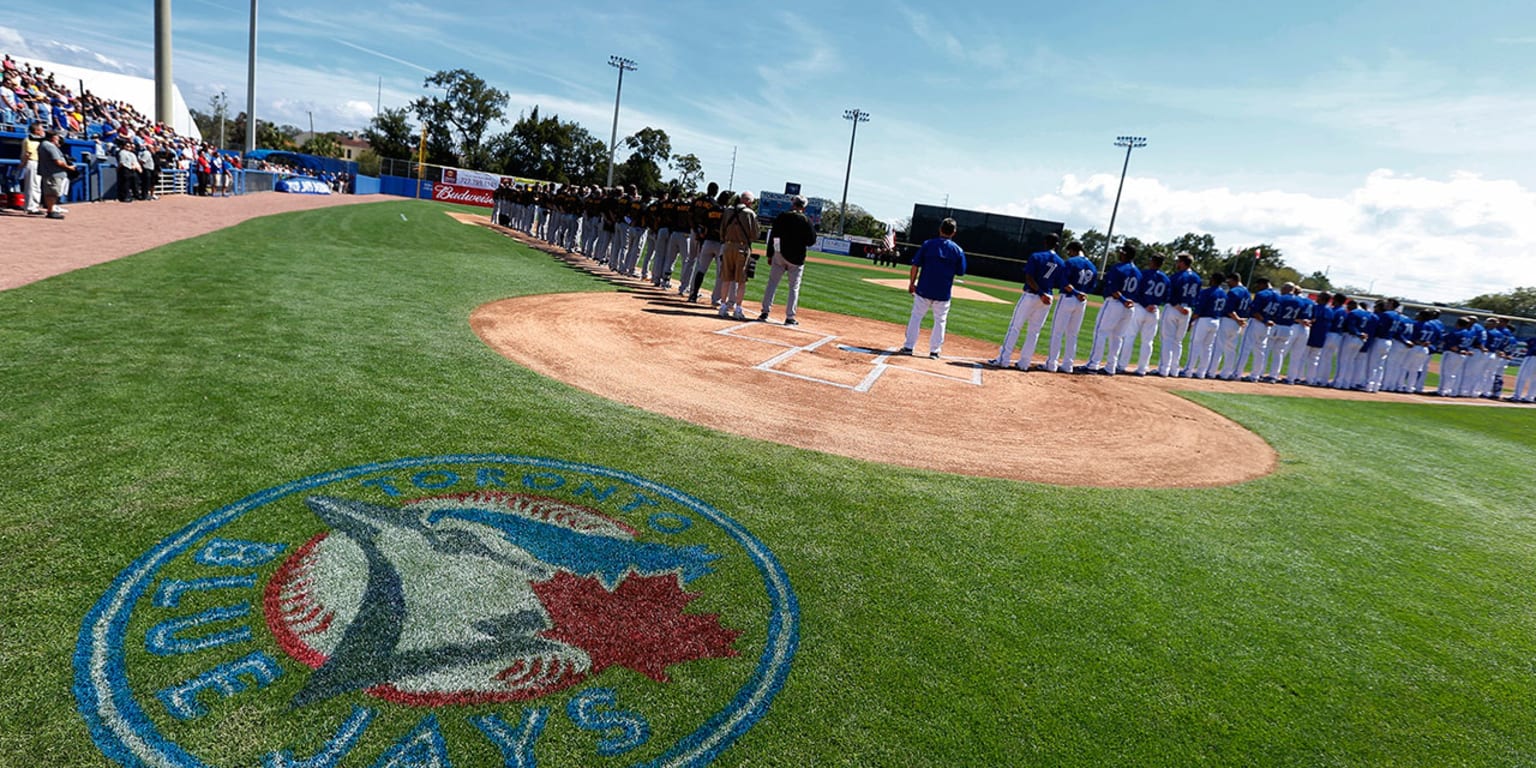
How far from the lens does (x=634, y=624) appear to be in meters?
2.83

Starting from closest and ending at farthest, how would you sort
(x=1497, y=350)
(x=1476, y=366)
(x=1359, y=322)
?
(x=1359, y=322), (x=1476, y=366), (x=1497, y=350)

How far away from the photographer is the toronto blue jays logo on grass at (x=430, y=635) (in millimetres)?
2148

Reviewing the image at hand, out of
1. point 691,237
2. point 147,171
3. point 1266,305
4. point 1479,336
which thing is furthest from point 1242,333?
point 147,171

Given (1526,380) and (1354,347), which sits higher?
(1354,347)

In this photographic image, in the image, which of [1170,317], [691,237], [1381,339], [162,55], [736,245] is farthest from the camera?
[162,55]

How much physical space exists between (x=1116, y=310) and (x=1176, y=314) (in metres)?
1.99

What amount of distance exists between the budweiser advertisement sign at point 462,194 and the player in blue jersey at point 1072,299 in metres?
51.8

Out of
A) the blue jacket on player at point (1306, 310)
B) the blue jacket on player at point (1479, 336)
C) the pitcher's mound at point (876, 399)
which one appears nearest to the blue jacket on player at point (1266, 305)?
the blue jacket on player at point (1306, 310)

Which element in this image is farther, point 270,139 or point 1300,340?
point 270,139

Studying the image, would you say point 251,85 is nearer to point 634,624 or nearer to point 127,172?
point 127,172

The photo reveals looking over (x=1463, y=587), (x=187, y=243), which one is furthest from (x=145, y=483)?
(x=187, y=243)

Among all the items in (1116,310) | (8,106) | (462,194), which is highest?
(462,194)

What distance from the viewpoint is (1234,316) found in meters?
13.0

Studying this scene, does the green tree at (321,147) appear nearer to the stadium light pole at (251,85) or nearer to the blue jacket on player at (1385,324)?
the stadium light pole at (251,85)
